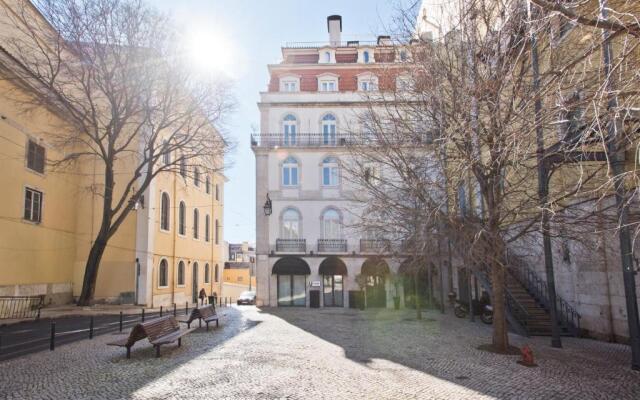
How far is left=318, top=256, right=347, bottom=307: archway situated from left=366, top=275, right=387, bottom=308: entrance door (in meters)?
1.66

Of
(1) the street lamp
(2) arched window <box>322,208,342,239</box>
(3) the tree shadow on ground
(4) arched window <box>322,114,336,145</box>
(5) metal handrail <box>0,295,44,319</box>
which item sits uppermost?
(4) arched window <box>322,114,336,145</box>

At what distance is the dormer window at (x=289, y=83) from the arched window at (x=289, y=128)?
2.12 meters

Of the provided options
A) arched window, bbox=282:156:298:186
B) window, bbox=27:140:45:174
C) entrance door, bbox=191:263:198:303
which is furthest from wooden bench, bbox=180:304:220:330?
entrance door, bbox=191:263:198:303

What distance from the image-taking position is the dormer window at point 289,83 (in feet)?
101

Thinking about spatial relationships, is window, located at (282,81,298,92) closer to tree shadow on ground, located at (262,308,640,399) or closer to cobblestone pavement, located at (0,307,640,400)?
tree shadow on ground, located at (262,308,640,399)

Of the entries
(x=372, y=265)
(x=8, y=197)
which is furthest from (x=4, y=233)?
(x=372, y=265)

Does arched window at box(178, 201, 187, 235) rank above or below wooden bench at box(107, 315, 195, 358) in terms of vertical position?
above

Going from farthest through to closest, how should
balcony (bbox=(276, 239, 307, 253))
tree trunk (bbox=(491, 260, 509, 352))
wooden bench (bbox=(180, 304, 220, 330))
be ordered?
balcony (bbox=(276, 239, 307, 253)), wooden bench (bbox=(180, 304, 220, 330)), tree trunk (bbox=(491, 260, 509, 352))

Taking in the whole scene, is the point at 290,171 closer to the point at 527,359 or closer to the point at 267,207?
the point at 267,207

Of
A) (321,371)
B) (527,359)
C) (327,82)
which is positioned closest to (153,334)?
(321,371)

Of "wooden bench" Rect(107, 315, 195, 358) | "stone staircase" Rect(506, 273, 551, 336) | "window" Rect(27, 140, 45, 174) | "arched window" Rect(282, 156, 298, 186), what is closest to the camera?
"wooden bench" Rect(107, 315, 195, 358)

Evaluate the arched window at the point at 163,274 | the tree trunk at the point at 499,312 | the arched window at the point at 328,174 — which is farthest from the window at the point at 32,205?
the tree trunk at the point at 499,312

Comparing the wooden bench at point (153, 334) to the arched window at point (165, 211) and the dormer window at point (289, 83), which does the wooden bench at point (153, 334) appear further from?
the dormer window at point (289, 83)

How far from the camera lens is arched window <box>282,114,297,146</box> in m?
29.8
